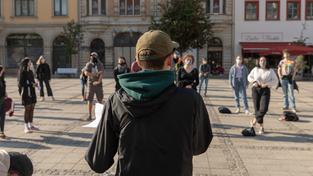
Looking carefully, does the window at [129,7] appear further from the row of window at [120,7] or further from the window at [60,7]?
the window at [60,7]

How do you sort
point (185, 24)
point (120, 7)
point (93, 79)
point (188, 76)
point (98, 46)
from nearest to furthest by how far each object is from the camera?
point (188, 76) < point (93, 79) < point (185, 24) < point (120, 7) < point (98, 46)

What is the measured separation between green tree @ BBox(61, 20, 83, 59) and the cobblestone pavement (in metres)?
29.3

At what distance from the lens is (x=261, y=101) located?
1058cm

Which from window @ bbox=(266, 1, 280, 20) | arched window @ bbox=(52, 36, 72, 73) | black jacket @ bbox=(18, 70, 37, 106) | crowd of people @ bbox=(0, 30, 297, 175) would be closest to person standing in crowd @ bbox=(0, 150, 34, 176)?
crowd of people @ bbox=(0, 30, 297, 175)

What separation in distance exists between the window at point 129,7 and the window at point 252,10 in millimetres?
10170

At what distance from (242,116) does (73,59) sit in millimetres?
33862

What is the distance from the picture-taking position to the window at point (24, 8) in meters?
46.9

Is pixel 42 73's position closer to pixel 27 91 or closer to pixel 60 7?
pixel 27 91

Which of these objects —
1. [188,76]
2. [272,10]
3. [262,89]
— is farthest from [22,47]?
[262,89]

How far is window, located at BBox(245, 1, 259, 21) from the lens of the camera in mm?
44031

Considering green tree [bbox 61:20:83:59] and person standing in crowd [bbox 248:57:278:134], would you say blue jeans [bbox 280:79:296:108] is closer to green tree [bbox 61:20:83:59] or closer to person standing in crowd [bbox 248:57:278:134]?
person standing in crowd [bbox 248:57:278:134]

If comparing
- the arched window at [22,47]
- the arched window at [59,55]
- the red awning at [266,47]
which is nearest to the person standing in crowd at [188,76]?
the red awning at [266,47]

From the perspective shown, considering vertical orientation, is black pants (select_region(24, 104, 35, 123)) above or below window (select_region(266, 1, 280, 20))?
below

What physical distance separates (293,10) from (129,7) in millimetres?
15169
